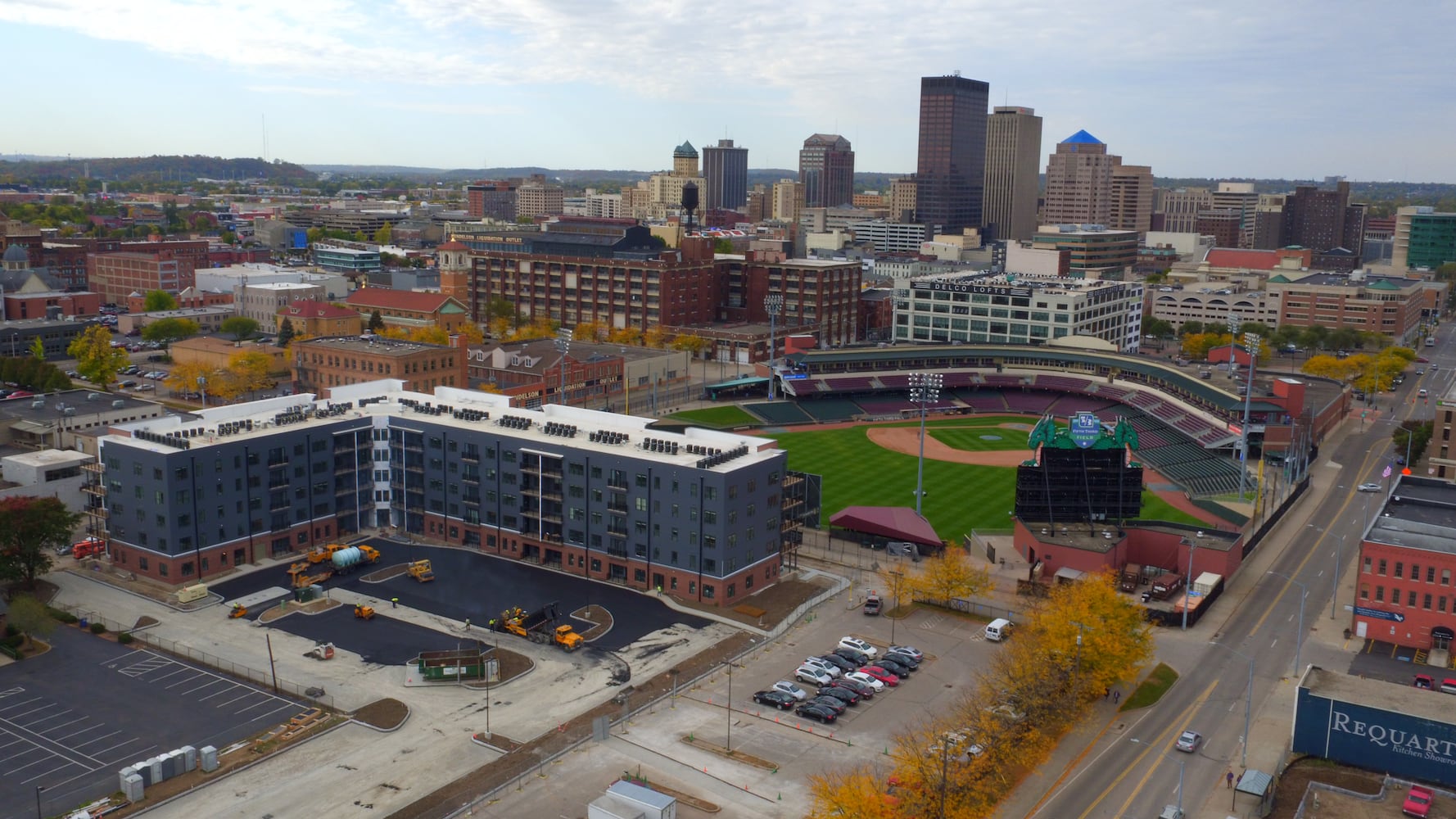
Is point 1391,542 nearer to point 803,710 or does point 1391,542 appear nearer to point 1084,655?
point 1084,655

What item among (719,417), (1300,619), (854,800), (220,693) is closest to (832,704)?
(854,800)

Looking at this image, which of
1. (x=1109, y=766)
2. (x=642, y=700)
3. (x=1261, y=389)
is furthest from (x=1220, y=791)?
(x=1261, y=389)

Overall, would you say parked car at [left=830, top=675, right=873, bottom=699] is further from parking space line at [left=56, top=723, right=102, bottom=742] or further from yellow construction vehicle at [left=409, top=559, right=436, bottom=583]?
parking space line at [left=56, top=723, right=102, bottom=742]

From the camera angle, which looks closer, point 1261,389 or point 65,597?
point 65,597

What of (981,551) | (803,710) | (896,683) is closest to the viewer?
(803,710)

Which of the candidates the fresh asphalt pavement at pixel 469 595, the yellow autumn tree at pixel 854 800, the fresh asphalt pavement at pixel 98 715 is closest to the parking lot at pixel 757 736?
the yellow autumn tree at pixel 854 800
